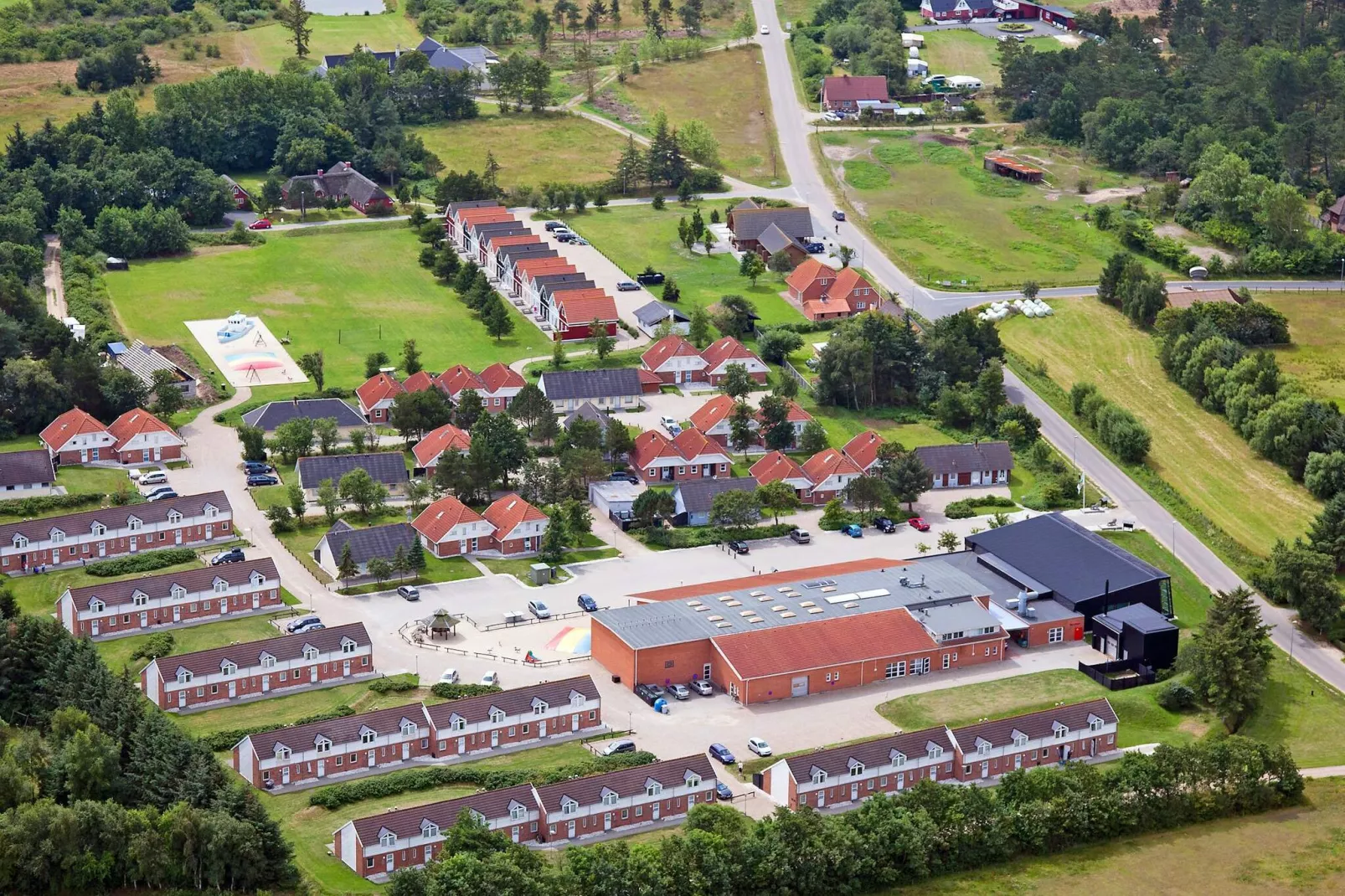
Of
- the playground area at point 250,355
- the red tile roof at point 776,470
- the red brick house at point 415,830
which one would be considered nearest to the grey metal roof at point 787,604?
the red tile roof at point 776,470

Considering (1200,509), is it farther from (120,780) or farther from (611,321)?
(120,780)

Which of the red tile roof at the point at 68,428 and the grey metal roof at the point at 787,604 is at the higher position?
the red tile roof at the point at 68,428

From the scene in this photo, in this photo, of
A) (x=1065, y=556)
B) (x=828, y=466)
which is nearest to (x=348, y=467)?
(x=828, y=466)

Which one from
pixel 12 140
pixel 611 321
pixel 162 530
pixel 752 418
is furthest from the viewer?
pixel 12 140

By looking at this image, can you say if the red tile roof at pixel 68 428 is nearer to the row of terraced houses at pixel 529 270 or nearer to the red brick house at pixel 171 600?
the red brick house at pixel 171 600

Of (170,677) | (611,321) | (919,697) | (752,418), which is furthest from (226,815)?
(611,321)

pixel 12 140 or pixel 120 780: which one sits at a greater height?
pixel 12 140
